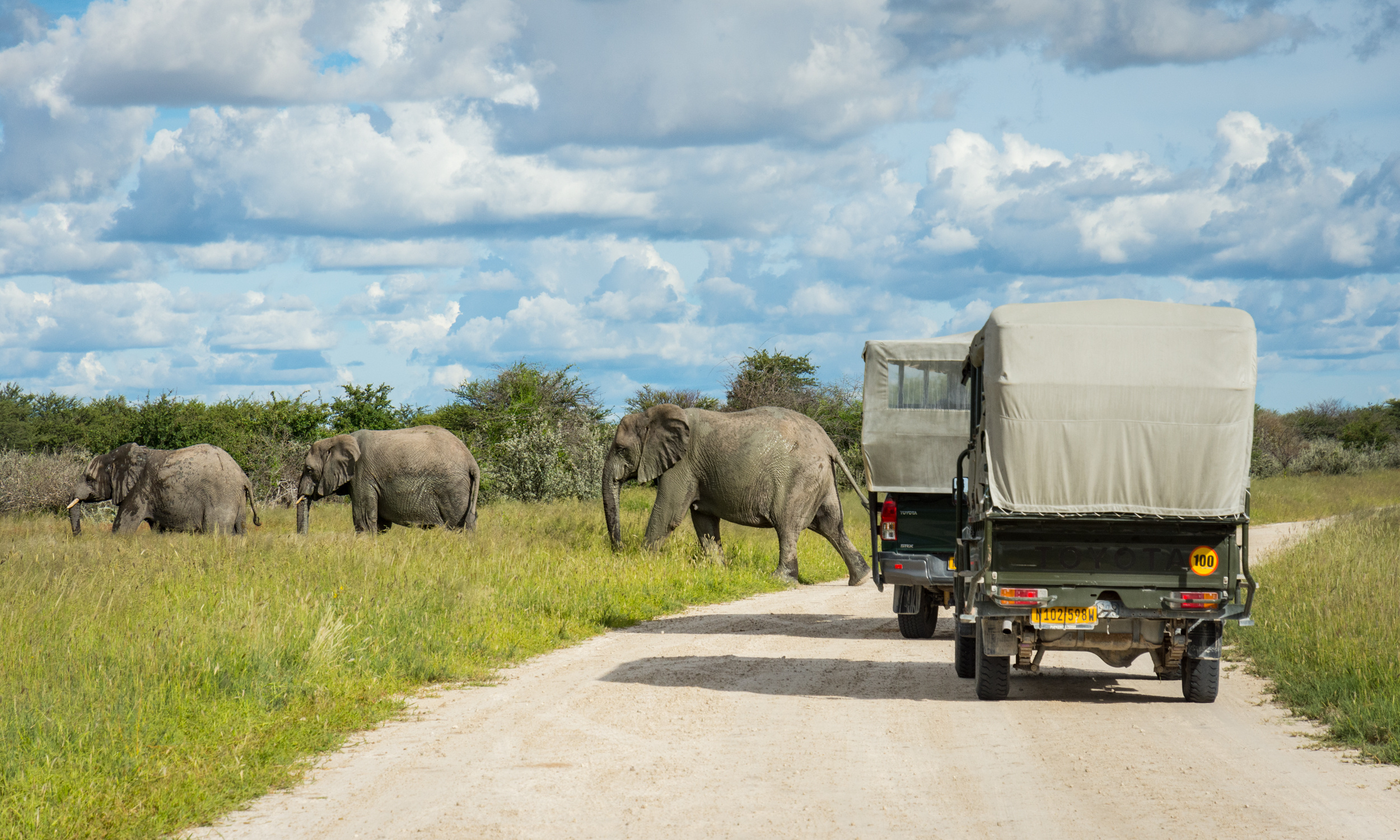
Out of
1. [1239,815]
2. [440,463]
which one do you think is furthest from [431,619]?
[440,463]

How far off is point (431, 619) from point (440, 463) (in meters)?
10.6

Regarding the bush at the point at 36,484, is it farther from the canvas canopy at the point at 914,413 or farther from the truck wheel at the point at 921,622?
the truck wheel at the point at 921,622

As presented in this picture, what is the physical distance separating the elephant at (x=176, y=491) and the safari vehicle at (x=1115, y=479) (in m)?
16.1

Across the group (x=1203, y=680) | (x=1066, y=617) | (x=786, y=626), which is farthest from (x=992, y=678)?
→ (x=786, y=626)

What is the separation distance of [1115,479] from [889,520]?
4375mm

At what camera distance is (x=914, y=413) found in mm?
13914

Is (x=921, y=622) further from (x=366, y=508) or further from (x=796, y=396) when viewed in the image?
(x=796, y=396)

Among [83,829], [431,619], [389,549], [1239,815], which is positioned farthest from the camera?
[389,549]

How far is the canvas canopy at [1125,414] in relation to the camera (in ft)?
29.5

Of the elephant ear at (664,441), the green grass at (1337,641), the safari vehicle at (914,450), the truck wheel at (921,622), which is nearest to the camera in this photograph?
the green grass at (1337,641)

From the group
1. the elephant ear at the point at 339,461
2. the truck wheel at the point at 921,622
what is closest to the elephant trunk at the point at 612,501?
Answer: the elephant ear at the point at 339,461

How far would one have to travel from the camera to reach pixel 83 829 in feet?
19.0

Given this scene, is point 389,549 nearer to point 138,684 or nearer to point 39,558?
point 39,558

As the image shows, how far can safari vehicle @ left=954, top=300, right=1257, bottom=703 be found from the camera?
8.98m
